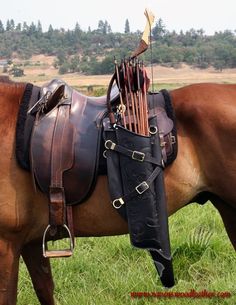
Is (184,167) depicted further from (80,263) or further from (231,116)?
(80,263)

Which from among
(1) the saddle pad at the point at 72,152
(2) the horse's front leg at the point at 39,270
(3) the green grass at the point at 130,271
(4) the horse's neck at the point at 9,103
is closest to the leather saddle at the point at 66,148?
(1) the saddle pad at the point at 72,152

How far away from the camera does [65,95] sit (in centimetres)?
286

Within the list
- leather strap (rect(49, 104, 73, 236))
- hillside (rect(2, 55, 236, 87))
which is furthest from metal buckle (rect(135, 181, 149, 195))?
hillside (rect(2, 55, 236, 87))

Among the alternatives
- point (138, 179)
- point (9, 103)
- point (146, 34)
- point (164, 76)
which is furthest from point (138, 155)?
point (164, 76)

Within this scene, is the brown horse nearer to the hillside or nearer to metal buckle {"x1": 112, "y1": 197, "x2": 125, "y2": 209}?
metal buckle {"x1": 112, "y1": 197, "x2": 125, "y2": 209}

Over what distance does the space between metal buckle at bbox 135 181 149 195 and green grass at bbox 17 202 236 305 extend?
136 cm

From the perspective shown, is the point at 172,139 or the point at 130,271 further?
the point at 130,271

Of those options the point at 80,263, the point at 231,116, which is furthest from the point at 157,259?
the point at 80,263

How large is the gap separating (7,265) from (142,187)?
36.8 inches

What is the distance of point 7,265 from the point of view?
2.75 m

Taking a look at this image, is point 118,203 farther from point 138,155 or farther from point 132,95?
point 132,95

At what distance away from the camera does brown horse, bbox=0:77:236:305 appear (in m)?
2.69

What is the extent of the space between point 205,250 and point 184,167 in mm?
1941

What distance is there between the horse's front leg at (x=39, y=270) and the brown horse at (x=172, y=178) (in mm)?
344
